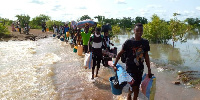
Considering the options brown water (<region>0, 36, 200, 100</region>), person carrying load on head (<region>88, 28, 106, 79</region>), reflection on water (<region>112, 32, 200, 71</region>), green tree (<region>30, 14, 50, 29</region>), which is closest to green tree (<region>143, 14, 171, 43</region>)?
reflection on water (<region>112, 32, 200, 71</region>)

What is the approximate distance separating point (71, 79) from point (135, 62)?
3.31 metres

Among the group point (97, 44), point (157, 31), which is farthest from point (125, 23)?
point (97, 44)

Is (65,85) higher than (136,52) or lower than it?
lower

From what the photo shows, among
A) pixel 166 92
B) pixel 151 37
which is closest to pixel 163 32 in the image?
pixel 151 37

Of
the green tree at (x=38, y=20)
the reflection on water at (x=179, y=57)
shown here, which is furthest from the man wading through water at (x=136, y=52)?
the green tree at (x=38, y=20)

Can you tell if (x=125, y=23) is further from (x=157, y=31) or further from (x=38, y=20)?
(x=157, y=31)

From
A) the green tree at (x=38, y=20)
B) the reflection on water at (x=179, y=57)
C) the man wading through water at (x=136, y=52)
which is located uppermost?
the green tree at (x=38, y=20)

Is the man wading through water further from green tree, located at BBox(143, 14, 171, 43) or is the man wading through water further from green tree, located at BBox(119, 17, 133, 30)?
green tree, located at BBox(119, 17, 133, 30)

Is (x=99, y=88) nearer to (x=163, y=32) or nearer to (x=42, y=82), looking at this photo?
(x=42, y=82)

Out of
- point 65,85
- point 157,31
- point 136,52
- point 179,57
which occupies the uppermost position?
point 157,31

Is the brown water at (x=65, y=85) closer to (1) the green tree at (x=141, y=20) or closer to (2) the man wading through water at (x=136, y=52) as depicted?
(2) the man wading through water at (x=136, y=52)

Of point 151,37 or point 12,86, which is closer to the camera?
point 12,86

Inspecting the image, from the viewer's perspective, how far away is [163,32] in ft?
53.5

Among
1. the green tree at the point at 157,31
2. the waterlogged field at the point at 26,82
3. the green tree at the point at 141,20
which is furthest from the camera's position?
the green tree at the point at 141,20
